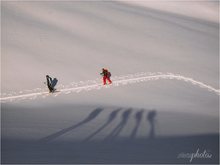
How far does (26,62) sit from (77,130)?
733 centimetres

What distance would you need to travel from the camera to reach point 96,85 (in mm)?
15609

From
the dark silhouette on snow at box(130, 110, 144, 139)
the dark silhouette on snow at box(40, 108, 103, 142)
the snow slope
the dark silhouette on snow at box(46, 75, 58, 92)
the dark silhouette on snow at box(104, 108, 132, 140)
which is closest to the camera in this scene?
the snow slope

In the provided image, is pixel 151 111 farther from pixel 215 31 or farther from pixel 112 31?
pixel 215 31

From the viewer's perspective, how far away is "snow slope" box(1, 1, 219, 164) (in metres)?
9.52

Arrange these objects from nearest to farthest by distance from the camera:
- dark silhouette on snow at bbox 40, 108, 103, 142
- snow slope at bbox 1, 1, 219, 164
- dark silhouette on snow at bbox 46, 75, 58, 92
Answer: snow slope at bbox 1, 1, 219, 164, dark silhouette on snow at bbox 40, 108, 103, 142, dark silhouette on snow at bbox 46, 75, 58, 92

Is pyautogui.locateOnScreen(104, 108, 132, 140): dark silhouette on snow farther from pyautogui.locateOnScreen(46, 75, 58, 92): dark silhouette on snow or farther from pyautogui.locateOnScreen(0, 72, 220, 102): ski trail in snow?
pyautogui.locateOnScreen(46, 75, 58, 92): dark silhouette on snow

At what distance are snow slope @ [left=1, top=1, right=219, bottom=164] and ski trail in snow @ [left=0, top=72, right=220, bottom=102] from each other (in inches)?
1.8

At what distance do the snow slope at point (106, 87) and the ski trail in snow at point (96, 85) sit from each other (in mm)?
47

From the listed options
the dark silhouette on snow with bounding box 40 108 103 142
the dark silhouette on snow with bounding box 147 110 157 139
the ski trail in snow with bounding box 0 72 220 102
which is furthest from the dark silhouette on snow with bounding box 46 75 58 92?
the dark silhouette on snow with bounding box 147 110 157 139

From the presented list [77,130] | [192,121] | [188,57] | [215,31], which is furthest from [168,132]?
[215,31]

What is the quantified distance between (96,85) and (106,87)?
50 centimetres

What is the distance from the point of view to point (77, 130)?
10.5 meters

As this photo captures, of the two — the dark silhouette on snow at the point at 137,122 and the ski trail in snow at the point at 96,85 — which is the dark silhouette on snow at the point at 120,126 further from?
the ski trail in snow at the point at 96,85

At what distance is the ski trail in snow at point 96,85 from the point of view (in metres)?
13.8
